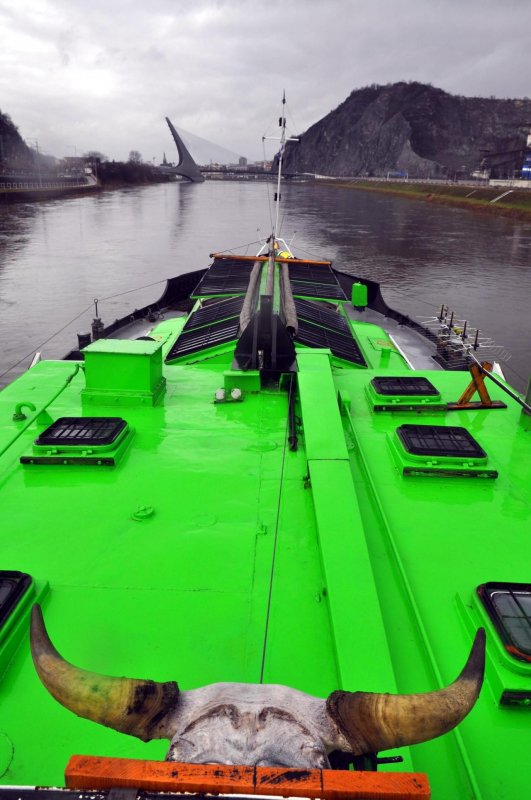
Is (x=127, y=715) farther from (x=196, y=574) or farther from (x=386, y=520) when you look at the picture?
(x=386, y=520)

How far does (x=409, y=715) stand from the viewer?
2.85m

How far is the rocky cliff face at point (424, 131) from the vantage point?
541 ft

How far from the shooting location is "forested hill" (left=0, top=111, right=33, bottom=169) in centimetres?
13688

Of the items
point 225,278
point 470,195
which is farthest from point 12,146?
point 225,278

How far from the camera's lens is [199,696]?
3.09m

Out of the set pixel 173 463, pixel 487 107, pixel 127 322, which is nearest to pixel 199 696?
pixel 173 463

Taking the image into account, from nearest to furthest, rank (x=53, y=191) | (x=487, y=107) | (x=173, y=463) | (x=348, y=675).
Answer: (x=348, y=675) < (x=173, y=463) < (x=53, y=191) < (x=487, y=107)

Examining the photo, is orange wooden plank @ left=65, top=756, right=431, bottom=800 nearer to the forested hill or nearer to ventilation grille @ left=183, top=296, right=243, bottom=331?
ventilation grille @ left=183, top=296, right=243, bottom=331

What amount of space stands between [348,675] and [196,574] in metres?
2.17

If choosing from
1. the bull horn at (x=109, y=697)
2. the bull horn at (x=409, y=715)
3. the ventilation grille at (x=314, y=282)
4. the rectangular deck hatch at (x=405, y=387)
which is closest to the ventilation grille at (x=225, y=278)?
the ventilation grille at (x=314, y=282)

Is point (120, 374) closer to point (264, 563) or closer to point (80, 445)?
point (80, 445)

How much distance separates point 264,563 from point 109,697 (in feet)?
11.9

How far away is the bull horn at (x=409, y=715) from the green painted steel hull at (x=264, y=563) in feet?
5.61

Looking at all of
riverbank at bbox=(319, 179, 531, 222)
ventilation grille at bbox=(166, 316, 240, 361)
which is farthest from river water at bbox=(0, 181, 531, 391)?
ventilation grille at bbox=(166, 316, 240, 361)
